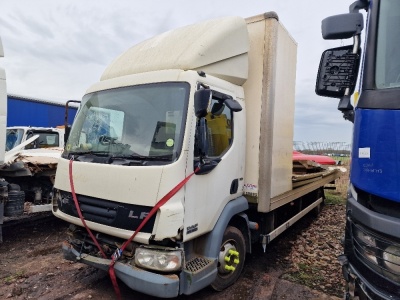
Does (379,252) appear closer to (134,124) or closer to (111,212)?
(111,212)

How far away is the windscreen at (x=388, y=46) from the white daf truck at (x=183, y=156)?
1.39m

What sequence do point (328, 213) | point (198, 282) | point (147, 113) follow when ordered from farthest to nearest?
point (328, 213) < point (147, 113) < point (198, 282)

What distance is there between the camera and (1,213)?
15.1ft

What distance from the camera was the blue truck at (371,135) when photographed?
6.34ft

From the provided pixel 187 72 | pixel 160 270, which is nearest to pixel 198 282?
pixel 160 270

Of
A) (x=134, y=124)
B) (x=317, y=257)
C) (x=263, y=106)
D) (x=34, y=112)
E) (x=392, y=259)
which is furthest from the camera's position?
(x=34, y=112)

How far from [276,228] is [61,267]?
314 centimetres

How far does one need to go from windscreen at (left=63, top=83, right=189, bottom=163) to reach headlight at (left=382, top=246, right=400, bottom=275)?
1.81 meters

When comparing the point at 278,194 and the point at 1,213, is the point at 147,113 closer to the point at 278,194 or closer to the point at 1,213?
the point at 278,194

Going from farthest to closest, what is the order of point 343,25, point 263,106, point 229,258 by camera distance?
point 263,106
point 229,258
point 343,25

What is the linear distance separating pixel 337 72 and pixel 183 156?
1.55 meters

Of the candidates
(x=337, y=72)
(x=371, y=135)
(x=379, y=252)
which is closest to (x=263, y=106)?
(x=337, y=72)

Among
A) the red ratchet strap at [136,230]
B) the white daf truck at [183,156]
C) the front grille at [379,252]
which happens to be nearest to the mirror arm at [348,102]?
the front grille at [379,252]

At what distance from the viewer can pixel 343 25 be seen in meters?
2.49
